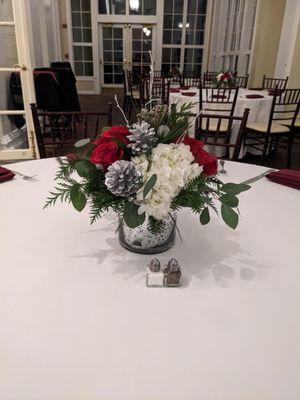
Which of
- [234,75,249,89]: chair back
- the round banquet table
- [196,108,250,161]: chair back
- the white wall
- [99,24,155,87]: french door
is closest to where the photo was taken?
the round banquet table

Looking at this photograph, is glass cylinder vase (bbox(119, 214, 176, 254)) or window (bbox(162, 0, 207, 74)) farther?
window (bbox(162, 0, 207, 74))

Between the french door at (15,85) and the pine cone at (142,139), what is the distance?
3135mm

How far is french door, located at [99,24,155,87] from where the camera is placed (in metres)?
8.72

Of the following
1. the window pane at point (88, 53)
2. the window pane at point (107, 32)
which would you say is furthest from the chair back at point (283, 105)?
the window pane at point (88, 53)

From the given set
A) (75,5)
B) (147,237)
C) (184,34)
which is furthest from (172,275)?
(75,5)

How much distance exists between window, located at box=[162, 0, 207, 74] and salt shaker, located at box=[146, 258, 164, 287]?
8932mm

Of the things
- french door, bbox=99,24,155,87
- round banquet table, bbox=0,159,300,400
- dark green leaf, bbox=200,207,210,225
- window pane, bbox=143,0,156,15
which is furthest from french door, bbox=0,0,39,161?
window pane, bbox=143,0,156,15

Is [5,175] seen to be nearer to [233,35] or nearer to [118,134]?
[118,134]

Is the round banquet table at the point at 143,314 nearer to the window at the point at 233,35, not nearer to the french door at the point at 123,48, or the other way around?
the window at the point at 233,35

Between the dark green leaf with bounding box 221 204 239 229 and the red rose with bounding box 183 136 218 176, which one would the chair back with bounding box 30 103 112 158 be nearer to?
the red rose with bounding box 183 136 218 176

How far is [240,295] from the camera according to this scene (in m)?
0.71

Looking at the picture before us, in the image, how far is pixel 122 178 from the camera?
67cm

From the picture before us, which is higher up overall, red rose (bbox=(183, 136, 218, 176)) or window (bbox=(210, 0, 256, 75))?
window (bbox=(210, 0, 256, 75))

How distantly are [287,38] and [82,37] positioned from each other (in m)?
5.56
